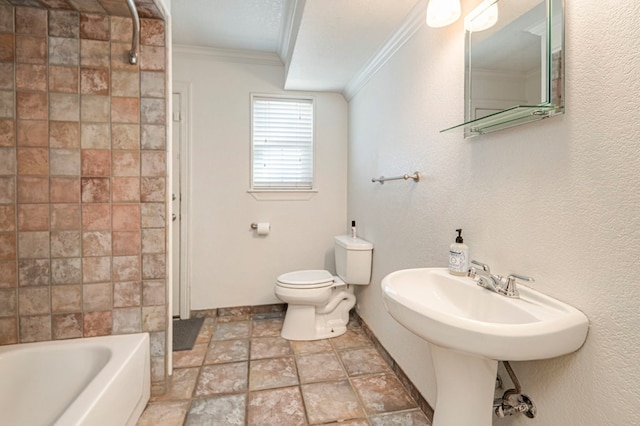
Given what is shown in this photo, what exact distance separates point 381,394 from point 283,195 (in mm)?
1789

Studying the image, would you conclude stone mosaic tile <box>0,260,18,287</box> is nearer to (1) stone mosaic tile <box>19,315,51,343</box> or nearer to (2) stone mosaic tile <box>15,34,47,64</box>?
(1) stone mosaic tile <box>19,315,51,343</box>

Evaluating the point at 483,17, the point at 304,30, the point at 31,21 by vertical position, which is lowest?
the point at 483,17

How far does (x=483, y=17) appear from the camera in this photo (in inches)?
46.1

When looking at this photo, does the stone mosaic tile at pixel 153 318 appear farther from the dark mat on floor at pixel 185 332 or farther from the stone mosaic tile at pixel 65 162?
the stone mosaic tile at pixel 65 162

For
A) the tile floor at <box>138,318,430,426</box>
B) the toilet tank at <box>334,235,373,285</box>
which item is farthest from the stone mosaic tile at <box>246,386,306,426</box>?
the toilet tank at <box>334,235,373,285</box>

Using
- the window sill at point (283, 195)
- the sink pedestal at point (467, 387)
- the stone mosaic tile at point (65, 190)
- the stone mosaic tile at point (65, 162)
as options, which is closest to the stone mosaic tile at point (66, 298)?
the stone mosaic tile at point (65, 190)

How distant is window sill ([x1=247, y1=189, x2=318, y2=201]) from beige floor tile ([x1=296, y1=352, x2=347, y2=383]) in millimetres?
1373

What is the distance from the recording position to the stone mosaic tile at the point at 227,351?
2.10 metres

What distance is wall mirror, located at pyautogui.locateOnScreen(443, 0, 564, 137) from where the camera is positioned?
2.97 feet

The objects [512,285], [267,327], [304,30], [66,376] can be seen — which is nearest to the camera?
[512,285]

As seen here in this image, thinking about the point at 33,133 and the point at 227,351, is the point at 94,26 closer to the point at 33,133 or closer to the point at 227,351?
the point at 33,133

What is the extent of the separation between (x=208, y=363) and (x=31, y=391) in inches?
34.7

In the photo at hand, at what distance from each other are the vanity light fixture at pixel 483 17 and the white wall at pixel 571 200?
10cm

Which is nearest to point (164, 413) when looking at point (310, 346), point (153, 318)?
point (153, 318)
